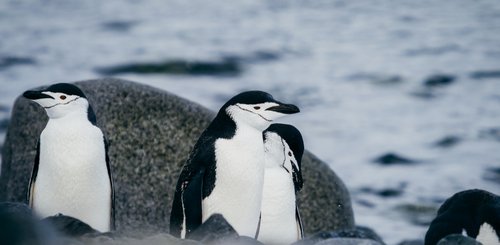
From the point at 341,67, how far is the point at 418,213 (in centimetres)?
558

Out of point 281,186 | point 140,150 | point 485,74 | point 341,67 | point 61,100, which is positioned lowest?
point 485,74

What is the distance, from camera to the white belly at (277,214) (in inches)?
276

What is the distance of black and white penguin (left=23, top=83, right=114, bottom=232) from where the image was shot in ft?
21.6

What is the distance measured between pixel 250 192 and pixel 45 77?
9703 mm

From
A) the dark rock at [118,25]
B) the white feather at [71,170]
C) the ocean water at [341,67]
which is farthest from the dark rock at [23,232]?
the dark rock at [118,25]

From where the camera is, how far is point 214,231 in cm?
585

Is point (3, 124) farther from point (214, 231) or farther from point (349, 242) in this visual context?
point (349, 242)

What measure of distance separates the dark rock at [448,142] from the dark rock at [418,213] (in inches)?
79.5

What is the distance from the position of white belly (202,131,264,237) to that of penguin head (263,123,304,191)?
Answer: 25.3 inches

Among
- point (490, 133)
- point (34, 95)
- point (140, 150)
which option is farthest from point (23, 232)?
point (490, 133)

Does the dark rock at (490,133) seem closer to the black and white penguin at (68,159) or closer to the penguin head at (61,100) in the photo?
the black and white penguin at (68,159)

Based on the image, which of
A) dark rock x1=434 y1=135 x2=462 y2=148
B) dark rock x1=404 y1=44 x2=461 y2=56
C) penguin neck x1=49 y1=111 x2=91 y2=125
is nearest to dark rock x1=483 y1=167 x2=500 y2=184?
dark rock x1=434 y1=135 x2=462 y2=148

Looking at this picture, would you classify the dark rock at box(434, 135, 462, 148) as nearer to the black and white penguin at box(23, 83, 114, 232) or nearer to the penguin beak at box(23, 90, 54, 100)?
the black and white penguin at box(23, 83, 114, 232)

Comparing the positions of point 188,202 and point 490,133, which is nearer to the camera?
point 188,202
